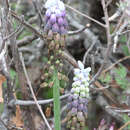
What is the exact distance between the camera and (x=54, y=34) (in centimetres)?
123

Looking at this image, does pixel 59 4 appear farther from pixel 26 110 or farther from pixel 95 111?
pixel 95 111

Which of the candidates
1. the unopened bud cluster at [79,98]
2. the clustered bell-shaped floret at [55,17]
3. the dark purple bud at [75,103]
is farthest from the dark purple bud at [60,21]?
the dark purple bud at [75,103]

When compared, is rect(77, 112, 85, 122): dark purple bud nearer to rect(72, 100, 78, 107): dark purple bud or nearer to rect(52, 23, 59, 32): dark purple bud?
rect(72, 100, 78, 107): dark purple bud

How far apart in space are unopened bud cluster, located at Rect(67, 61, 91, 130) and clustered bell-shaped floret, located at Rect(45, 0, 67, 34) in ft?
0.56

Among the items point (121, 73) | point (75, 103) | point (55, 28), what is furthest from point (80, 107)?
point (121, 73)

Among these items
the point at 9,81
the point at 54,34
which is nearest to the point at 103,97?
the point at 9,81

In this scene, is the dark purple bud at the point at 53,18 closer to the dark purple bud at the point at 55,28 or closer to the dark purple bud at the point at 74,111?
the dark purple bud at the point at 55,28

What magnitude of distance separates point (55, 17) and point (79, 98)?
353mm

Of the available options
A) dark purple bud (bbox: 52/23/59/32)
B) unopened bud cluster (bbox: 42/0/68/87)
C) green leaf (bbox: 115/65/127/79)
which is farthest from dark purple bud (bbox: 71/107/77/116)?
green leaf (bbox: 115/65/127/79)

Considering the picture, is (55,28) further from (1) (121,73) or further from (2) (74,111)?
(1) (121,73)

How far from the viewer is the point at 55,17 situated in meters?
1.22

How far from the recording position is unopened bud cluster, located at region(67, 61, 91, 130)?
1.20 meters

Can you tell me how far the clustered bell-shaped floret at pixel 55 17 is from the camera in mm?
1217

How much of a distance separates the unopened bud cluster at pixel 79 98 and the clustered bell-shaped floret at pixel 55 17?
170 millimetres
